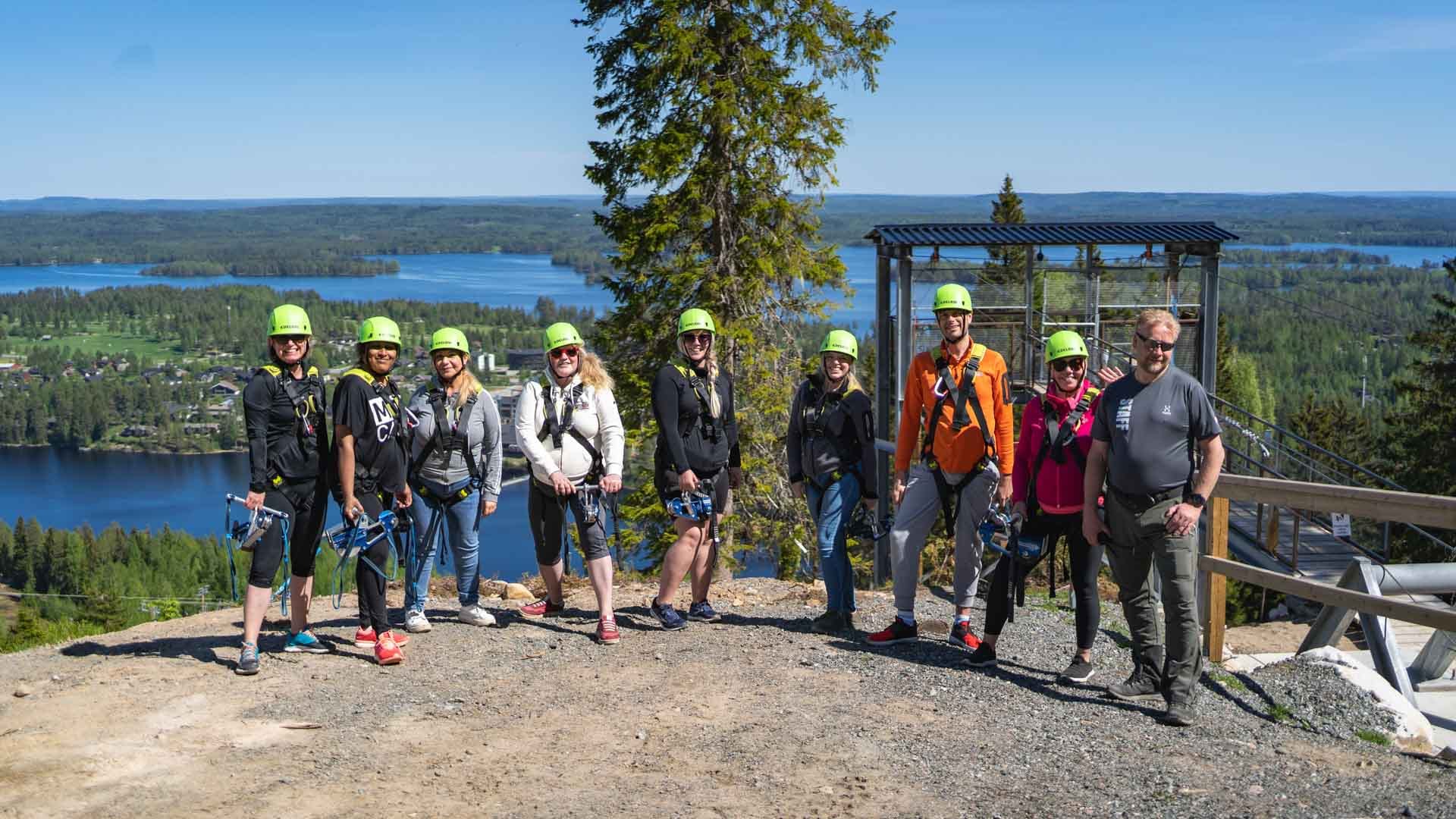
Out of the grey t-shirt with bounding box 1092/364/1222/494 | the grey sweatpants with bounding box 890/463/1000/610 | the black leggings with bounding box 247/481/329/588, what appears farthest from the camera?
the grey sweatpants with bounding box 890/463/1000/610

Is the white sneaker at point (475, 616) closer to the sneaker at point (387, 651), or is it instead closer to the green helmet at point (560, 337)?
the sneaker at point (387, 651)

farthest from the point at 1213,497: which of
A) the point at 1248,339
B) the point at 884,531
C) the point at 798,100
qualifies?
the point at 1248,339

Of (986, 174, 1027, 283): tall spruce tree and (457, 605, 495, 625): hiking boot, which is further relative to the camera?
(986, 174, 1027, 283): tall spruce tree

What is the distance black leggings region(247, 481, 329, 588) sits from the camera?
6.57m

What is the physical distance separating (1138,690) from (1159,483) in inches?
48.4

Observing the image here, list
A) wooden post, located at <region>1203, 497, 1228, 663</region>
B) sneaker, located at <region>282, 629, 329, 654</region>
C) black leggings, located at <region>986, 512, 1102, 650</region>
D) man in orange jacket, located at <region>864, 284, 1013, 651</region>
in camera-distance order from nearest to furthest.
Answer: black leggings, located at <region>986, 512, 1102, 650</region>, man in orange jacket, located at <region>864, 284, 1013, 651</region>, wooden post, located at <region>1203, 497, 1228, 663</region>, sneaker, located at <region>282, 629, 329, 654</region>

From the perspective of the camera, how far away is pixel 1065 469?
6.39m

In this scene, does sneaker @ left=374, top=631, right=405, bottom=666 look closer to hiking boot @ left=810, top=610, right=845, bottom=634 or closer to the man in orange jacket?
hiking boot @ left=810, top=610, right=845, bottom=634

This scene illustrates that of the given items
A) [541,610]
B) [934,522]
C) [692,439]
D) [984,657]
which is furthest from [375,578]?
[984,657]

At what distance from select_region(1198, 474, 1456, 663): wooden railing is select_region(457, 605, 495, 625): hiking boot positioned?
451 cm

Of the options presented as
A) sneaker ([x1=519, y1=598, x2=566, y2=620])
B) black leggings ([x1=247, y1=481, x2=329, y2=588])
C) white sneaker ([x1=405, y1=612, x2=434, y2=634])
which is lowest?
sneaker ([x1=519, y1=598, x2=566, y2=620])

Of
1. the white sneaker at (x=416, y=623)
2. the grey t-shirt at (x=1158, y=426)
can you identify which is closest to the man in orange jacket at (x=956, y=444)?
the grey t-shirt at (x=1158, y=426)

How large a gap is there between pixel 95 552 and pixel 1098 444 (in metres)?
95.9

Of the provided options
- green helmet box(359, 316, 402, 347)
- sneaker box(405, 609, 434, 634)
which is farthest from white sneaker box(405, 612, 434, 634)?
green helmet box(359, 316, 402, 347)
